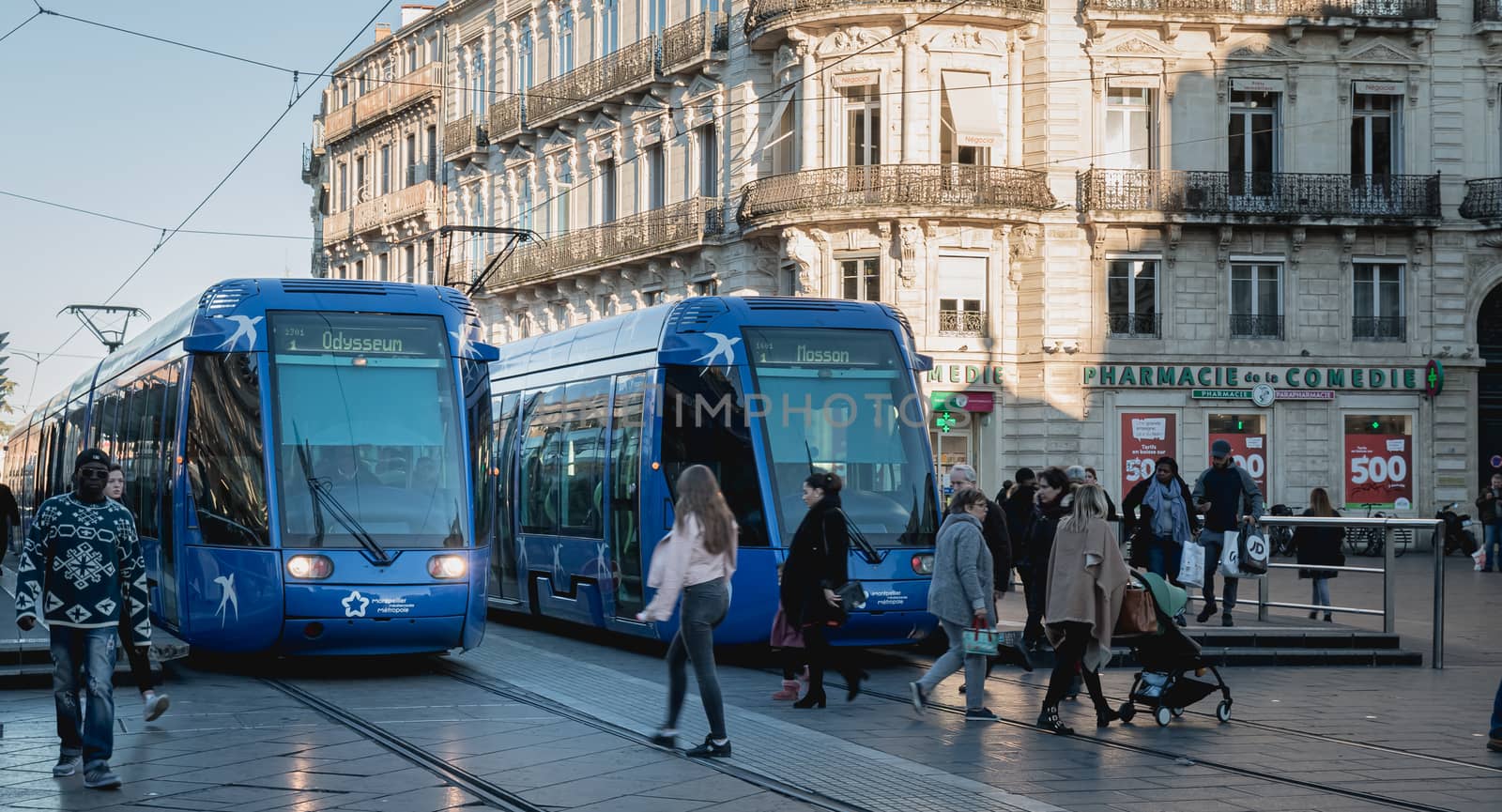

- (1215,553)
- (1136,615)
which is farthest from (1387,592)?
(1136,615)

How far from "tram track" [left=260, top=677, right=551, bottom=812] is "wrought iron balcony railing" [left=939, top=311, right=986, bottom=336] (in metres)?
24.5

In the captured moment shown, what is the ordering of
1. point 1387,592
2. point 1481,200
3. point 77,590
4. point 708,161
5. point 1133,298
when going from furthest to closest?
point 708,161
point 1481,200
point 1133,298
point 1387,592
point 77,590

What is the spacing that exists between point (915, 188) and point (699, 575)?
26.3 metres

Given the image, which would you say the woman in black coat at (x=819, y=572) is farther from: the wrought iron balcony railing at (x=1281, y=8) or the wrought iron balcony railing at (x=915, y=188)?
the wrought iron balcony railing at (x=1281, y=8)

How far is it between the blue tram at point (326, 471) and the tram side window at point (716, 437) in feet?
5.41

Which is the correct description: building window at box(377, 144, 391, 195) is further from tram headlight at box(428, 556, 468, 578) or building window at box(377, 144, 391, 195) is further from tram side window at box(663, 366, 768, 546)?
tram headlight at box(428, 556, 468, 578)

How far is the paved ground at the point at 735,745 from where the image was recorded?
8.73m

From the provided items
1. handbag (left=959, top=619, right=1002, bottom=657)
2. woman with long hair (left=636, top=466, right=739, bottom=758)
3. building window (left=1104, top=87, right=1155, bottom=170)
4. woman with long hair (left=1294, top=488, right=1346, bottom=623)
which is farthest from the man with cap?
building window (left=1104, top=87, right=1155, bottom=170)

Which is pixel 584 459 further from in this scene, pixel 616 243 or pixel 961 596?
pixel 616 243

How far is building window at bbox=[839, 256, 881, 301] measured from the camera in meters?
36.2

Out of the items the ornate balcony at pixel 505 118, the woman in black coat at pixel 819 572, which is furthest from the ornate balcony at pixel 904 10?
the woman in black coat at pixel 819 572

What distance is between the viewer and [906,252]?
35562 mm

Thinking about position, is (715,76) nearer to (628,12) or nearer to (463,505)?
A: (628,12)

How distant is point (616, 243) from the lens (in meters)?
44.0
